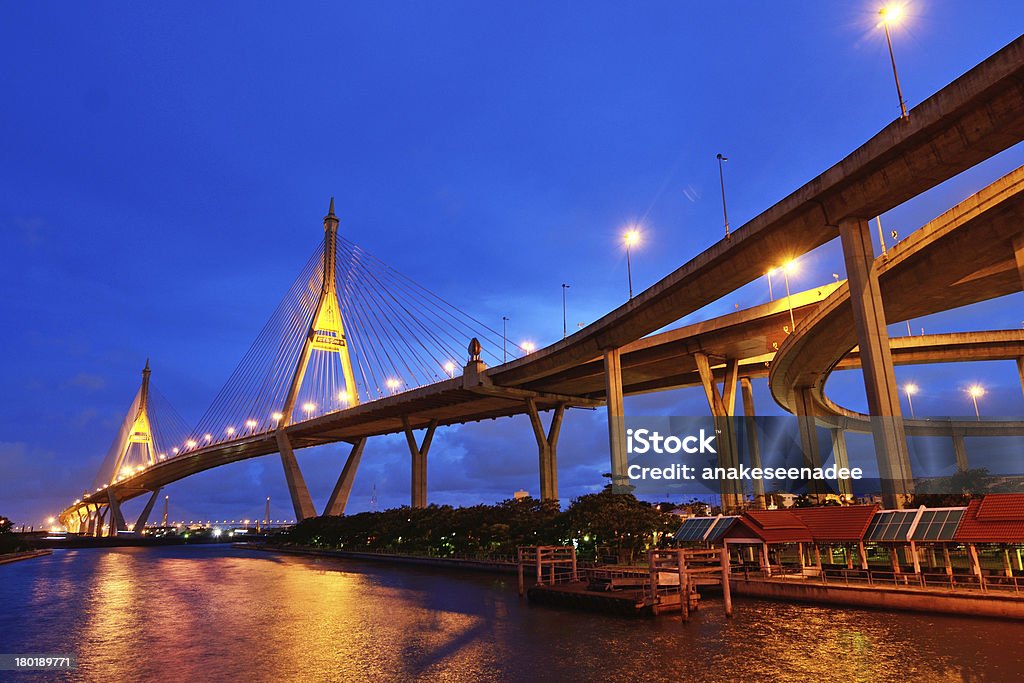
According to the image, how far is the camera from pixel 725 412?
5778 centimetres

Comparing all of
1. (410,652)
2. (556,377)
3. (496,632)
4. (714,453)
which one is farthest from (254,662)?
(714,453)

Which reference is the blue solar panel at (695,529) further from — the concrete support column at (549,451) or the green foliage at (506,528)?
the concrete support column at (549,451)

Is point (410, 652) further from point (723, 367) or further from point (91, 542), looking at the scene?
point (91, 542)

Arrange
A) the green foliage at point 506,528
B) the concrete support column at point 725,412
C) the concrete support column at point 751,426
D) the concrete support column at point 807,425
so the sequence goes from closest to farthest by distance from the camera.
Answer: the green foliage at point 506,528, the concrete support column at point 725,412, the concrete support column at point 807,425, the concrete support column at point 751,426

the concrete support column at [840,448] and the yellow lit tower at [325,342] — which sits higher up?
the yellow lit tower at [325,342]

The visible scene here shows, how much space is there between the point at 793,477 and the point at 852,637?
20.7 m

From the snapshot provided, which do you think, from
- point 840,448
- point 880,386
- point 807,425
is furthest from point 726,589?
point 840,448

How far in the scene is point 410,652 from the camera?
18.3m

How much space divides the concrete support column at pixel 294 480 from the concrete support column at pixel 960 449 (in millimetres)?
82596

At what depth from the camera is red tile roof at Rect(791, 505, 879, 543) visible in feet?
84.1

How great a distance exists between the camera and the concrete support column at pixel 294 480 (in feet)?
268

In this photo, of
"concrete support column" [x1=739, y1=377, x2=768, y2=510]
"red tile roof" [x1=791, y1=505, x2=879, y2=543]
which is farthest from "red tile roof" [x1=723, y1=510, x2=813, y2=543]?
"concrete support column" [x1=739, y1=377, x2=768, y2=510]

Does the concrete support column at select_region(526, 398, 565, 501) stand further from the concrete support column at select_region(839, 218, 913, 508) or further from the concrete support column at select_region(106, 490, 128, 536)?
the concrete support column at select_region(106, 490, 128, 536)

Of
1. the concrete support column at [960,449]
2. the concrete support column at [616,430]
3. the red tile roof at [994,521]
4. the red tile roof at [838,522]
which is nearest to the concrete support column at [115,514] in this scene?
the concrete support column at [616,430]
